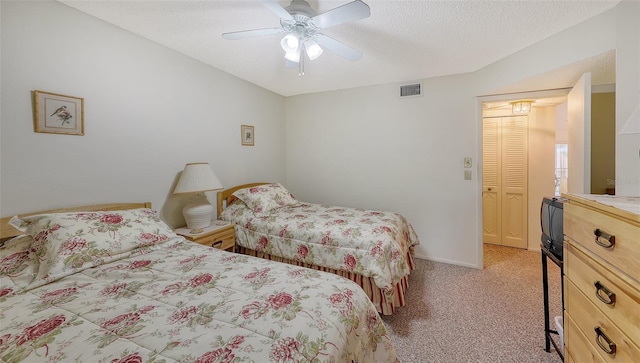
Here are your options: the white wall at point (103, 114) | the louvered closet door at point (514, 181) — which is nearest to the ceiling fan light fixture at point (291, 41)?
the white wall at point (103, 114)

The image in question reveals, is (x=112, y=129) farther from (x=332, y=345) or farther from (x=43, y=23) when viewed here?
(x=332, y=345)

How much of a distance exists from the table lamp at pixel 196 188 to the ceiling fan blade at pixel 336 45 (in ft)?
5.08

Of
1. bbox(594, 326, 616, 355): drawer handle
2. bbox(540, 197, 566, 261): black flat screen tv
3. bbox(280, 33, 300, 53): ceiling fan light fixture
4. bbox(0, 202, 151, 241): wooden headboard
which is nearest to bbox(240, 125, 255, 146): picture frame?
bbox(0, 202, 151, 241): wooden headboard

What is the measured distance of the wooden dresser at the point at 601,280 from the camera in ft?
2.42

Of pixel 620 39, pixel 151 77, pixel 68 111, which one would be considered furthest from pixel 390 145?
pixel 68 111

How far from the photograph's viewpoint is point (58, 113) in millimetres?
1621

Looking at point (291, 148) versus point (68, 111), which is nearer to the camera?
point (68, 111)

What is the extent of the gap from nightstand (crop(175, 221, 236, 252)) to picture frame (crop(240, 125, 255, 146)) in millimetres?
1143

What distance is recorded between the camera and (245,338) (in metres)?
0.80

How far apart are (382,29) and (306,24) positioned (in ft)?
2.21

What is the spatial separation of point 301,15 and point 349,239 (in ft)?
5.49

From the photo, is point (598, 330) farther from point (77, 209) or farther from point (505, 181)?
point (505, 181)

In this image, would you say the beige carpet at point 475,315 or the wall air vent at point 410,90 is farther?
the wall air vent at point 410,90

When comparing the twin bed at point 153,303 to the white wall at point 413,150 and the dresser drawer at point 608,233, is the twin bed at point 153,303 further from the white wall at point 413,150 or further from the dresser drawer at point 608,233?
the white wall at point 413,150
